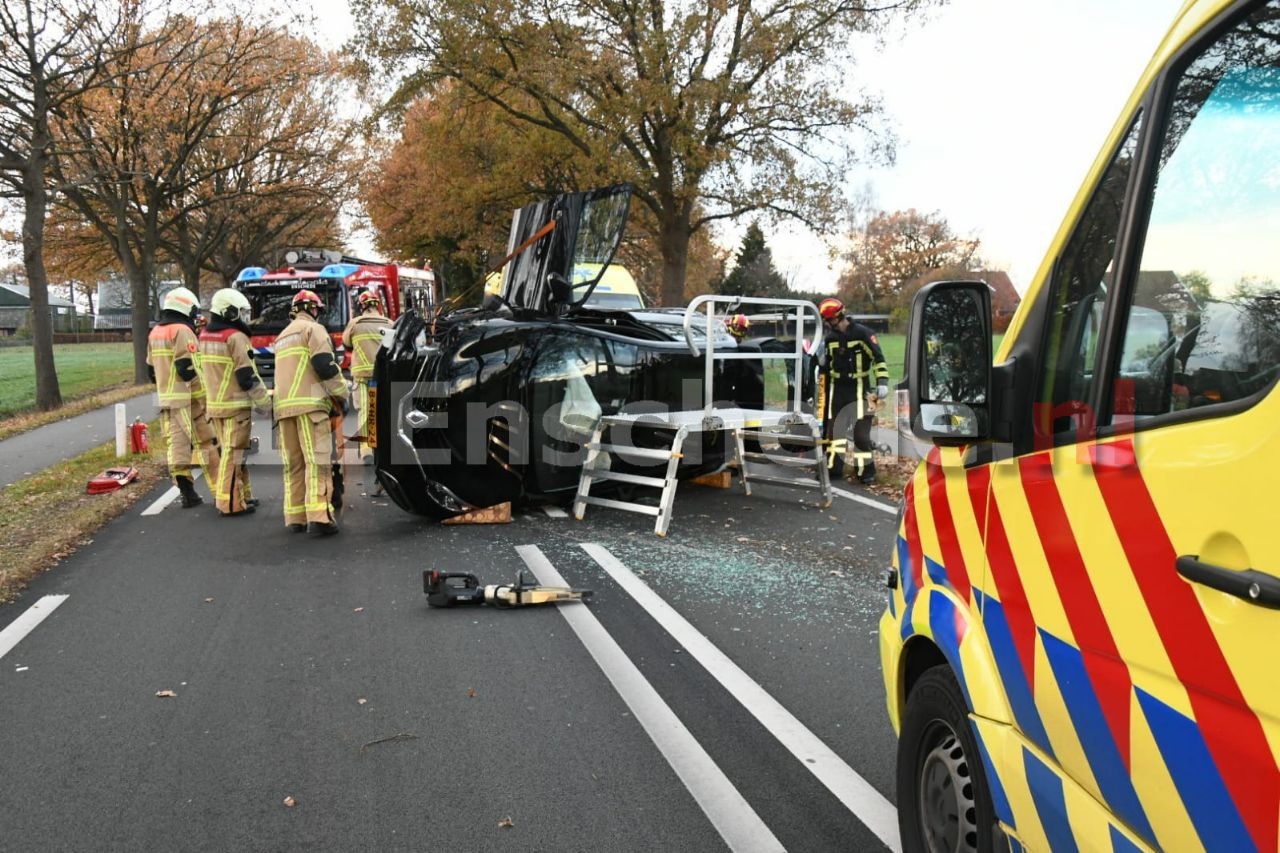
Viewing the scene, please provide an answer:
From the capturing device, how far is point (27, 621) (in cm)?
550

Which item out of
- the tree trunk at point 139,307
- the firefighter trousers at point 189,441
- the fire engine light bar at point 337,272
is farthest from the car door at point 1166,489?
the tree trunk at point 139,307

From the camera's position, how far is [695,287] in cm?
5141

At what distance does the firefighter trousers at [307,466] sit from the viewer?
302 inches

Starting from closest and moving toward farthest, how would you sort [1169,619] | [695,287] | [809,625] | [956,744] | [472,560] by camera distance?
[1169,619]
[956,744]
[809,625]
[472,560]
[695,287]

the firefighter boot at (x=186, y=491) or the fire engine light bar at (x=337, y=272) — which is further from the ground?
the fire engine light bar at (x=337, y=272)

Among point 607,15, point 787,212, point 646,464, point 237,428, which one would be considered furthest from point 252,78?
point 646,464

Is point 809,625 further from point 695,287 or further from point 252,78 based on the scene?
point 695,287

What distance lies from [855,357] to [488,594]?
19.0 ft

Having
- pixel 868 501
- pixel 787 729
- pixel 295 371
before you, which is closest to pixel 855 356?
pixel 868 501

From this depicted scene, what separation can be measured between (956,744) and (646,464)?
20.8 feet

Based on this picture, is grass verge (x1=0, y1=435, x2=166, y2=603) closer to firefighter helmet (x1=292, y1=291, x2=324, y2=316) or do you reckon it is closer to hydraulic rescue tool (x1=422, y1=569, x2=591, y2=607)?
firefighter helmet (x1=292, y1=291, x2=324, y2=316)

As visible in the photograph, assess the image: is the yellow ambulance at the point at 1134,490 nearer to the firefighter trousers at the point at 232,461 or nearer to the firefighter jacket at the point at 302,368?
the firefighter jacket at the point at 302,368

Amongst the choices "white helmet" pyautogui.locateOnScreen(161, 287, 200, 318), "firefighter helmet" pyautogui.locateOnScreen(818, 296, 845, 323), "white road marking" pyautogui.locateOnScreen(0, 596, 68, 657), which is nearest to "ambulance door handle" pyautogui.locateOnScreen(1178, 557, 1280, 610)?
"white road marking" pyautogui.locateOnScreen(0, 596, 68, 657)

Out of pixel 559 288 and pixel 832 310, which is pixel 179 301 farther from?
pixel 832 310
